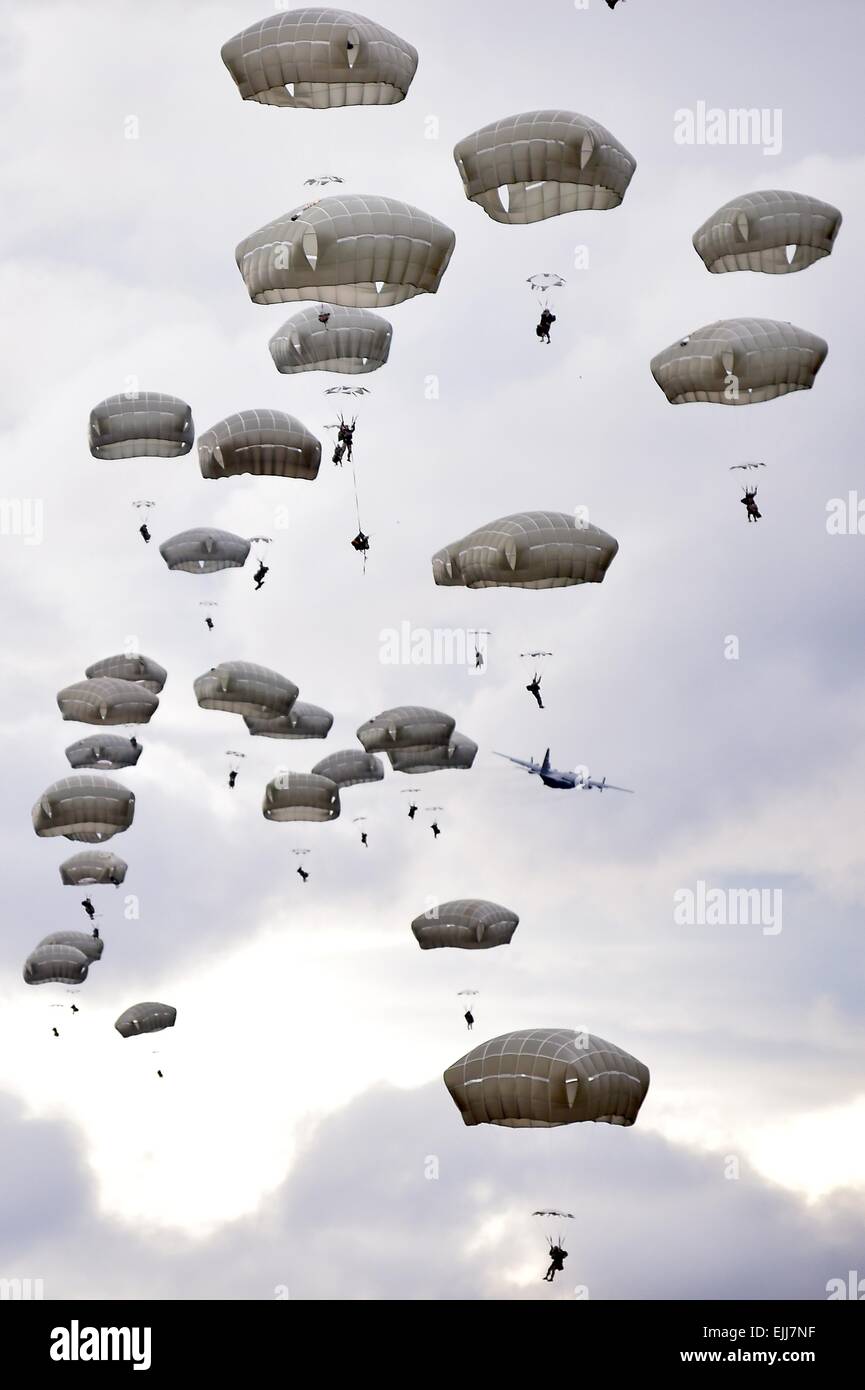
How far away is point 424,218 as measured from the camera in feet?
171

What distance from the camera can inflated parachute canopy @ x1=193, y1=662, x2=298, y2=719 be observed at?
244ft

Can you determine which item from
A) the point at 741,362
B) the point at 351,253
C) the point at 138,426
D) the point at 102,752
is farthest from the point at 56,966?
the point at 351,253

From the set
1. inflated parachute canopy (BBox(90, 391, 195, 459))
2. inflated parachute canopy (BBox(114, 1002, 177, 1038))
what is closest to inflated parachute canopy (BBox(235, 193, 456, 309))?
inflated parachute canopy (BBox(90, 391, 195, 459))

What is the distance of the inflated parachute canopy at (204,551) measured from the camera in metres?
76.4

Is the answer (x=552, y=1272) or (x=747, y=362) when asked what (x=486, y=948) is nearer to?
(x=552, y=1272)

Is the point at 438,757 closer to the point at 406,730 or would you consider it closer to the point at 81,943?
the point at 406,730

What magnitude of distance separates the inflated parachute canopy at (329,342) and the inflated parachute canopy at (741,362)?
1038 centimetres

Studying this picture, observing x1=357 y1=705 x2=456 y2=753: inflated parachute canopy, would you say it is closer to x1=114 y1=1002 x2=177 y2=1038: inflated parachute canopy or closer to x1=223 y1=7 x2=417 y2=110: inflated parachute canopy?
x1=114 y1=1002 x2=177 y2=1038: inflated parachute canopy

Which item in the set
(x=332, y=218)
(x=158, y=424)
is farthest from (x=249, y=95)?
(x=158, y=424)

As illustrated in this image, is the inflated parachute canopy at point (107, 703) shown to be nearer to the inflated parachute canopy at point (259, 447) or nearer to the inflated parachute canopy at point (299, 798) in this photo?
the inflated parachute canopy at point (299, 798)

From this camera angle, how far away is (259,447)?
64.6 m

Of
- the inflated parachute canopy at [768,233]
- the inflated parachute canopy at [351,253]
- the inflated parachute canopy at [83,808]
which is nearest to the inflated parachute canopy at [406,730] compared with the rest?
the inflated parachute canopy at [83,808]

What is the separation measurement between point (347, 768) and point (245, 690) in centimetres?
1038
